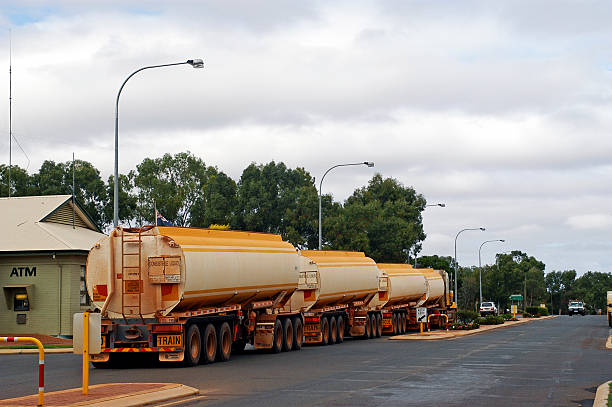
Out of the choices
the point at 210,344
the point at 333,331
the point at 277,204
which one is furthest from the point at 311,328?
the point at 277,204

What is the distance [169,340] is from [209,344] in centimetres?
250

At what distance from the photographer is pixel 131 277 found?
80.0ft

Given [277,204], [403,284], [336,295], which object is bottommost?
[336,295]

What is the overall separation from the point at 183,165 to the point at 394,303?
58.8 m

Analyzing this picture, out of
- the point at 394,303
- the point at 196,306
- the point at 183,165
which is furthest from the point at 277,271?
the point at 183,165

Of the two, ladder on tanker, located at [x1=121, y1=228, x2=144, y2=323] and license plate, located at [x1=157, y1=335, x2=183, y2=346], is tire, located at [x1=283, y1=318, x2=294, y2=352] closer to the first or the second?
license plate, located at [x1=157, y1=335, x2=183, y2=346]

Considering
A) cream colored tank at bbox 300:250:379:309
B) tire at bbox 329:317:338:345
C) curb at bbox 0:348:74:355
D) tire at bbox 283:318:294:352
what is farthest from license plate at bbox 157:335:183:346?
tire at bbox 329:317:338:345

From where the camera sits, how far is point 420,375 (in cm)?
2161

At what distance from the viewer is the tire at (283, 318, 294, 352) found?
107 feet

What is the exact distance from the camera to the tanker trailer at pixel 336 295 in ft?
119

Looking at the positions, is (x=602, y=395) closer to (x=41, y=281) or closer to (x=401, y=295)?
(x=41, y=281)

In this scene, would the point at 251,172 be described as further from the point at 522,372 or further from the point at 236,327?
the point at 522,372

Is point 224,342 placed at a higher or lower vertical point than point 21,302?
lower

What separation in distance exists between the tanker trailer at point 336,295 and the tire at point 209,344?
813 cm
